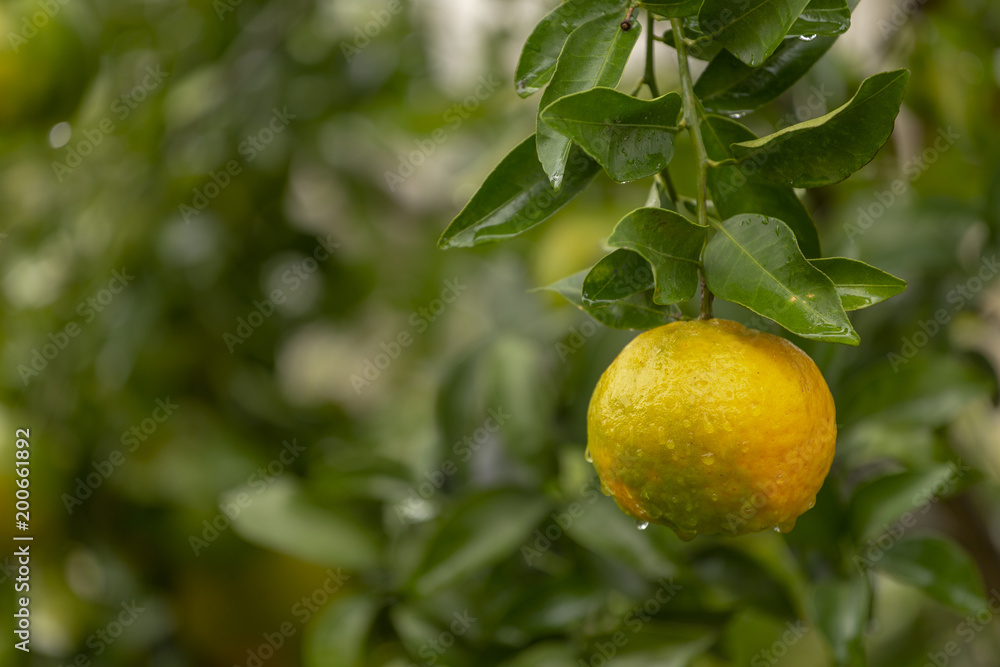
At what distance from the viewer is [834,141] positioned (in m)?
0.35

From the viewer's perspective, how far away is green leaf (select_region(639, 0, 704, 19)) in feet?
A: 1.22

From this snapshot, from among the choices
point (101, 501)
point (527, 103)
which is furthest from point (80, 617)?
point (527, 103)

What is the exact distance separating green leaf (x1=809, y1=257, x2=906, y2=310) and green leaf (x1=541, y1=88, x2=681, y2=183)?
89 mm

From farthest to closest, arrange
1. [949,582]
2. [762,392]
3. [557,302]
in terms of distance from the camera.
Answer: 1. [557,302]
2. [949,582]
3. [762,392]

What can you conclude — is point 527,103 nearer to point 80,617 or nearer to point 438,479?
point 438,479

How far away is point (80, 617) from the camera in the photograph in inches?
40.3

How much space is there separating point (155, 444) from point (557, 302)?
0.63 metres
